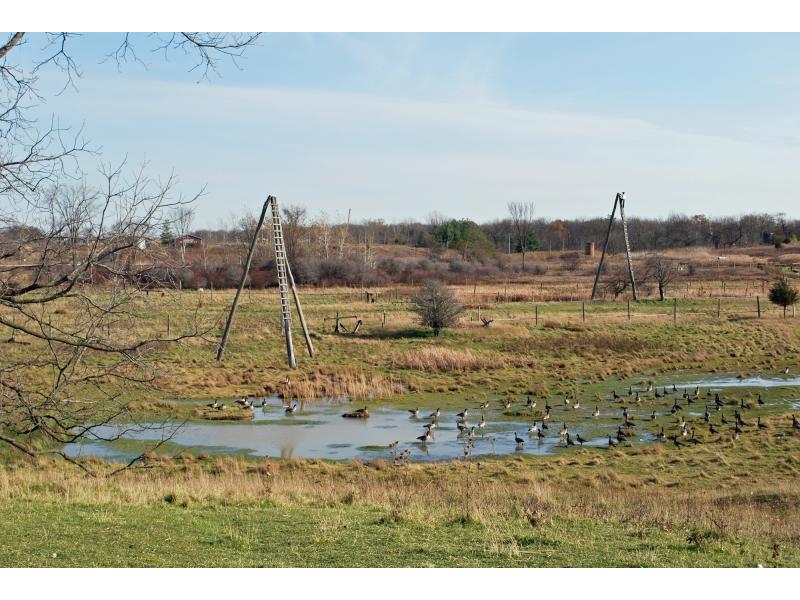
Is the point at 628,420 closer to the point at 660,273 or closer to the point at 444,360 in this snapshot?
the point at 444,360

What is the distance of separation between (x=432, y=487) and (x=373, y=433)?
6517mm

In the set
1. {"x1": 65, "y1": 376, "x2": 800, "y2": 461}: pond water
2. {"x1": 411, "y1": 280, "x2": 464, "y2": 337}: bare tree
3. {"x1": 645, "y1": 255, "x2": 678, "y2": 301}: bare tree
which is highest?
{"x1": 645, "y1": 255, "x2": 678, "y2": 301}: bare tree

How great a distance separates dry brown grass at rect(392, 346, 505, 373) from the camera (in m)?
32.5

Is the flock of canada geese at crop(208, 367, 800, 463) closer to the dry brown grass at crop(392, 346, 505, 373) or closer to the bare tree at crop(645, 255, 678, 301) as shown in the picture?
the dry brown grass at crop(392, 346, 505, 373)

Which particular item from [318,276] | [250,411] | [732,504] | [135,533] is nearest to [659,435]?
[732,504]

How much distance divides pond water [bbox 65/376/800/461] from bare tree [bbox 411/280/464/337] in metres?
12.4

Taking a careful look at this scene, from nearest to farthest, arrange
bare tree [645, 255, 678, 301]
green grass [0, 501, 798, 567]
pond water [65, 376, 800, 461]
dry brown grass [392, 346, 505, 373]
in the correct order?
green grass [0, 501, 798, 567]
pond water [65, 376, 800, 461]
dry brown grass [392, 346, 505, 373]
bare tree [645, 255, 678, 301]

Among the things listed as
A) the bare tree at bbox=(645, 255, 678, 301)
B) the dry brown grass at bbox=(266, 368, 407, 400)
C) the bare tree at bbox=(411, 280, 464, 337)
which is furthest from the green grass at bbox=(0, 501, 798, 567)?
the bare tree at bbox=(645, 255, 678, 301)

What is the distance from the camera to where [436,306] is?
39000mm

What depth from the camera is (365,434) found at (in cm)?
2264

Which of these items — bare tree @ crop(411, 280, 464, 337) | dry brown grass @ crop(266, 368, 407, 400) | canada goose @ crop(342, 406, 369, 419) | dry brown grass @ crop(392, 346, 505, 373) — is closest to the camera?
canada goose @ crop(342, 406, 369, 419)

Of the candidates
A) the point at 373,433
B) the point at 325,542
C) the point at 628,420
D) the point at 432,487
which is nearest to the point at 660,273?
the point at 628,420

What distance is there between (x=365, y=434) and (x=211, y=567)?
46.5 feet

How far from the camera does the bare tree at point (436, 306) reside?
3897 centimetres
